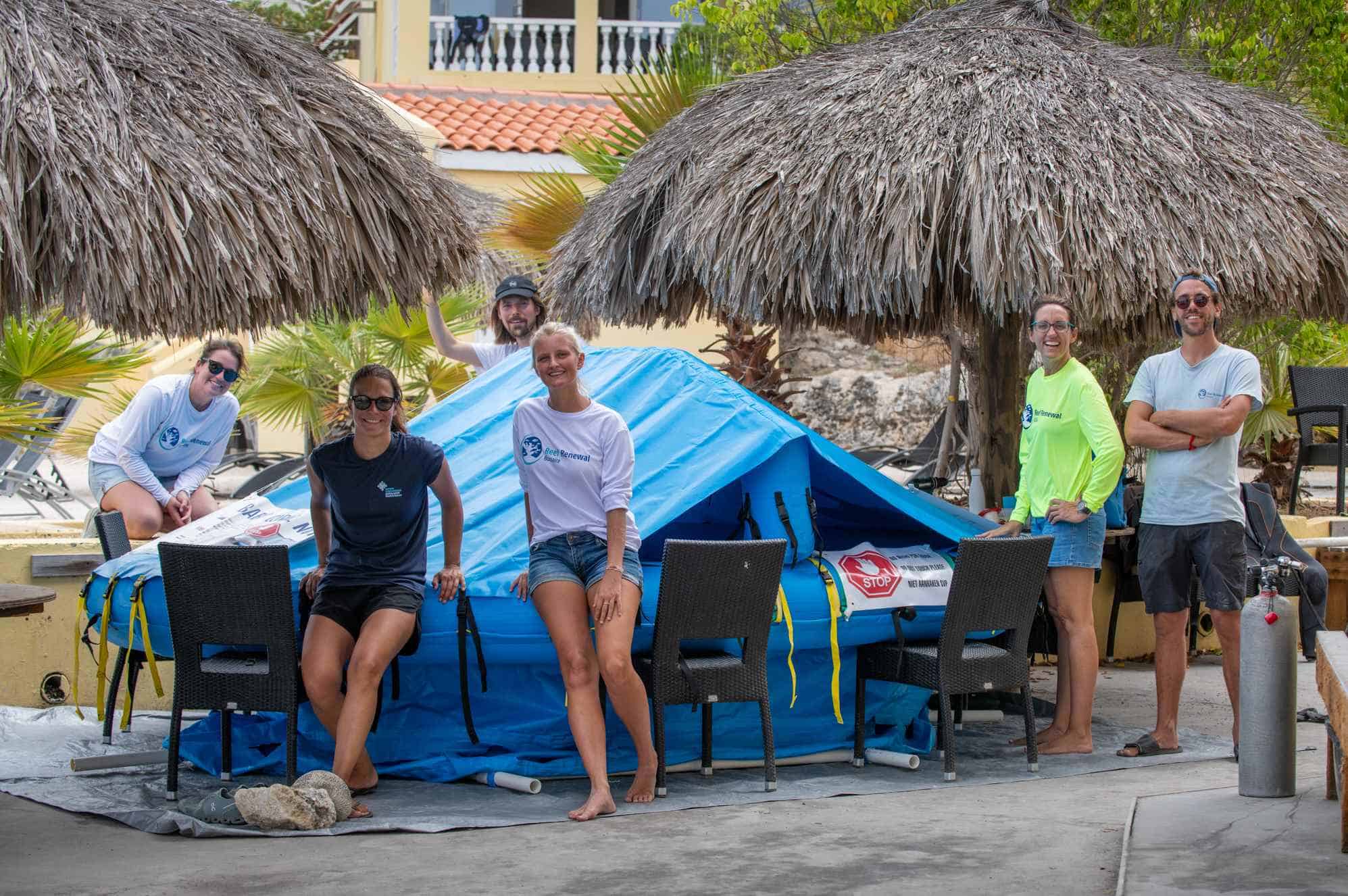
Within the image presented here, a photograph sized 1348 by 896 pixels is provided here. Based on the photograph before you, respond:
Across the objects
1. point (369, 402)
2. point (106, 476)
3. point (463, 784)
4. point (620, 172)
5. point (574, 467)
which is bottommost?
point (463, 784)

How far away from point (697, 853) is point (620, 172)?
22.9ft

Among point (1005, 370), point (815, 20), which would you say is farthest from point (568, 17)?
point (1005, 370)

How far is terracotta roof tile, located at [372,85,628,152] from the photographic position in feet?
58.4

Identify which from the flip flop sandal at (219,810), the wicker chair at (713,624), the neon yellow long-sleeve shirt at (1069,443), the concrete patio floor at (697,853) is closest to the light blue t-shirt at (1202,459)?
the neon yellow long-sleeve shirt at (1069,443)

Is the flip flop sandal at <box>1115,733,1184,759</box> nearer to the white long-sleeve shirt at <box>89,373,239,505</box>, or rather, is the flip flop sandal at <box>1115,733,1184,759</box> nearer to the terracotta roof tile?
the white long-sleeve shirt at <box>89,373,239,505</box>

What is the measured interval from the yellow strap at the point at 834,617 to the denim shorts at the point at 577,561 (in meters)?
0.86

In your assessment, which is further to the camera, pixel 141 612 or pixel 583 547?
pixel 141 612

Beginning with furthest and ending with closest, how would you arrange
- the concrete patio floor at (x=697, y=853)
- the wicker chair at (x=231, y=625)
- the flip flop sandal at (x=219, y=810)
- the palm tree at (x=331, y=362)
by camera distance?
A: the palm tree at (x=331, y=362) → the wicker chair at (x=231, y=625) → the flip flop sandal at (x=219, y=810) → the concrete patio floor at (x=697, y=853)

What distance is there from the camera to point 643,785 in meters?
5.84

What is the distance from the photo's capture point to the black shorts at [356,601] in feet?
19.2

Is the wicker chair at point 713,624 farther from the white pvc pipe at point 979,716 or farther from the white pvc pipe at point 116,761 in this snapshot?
the white pvc pipe at point 116,761

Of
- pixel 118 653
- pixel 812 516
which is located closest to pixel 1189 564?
pixel 812 516

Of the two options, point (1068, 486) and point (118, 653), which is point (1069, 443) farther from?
point (118, 653)

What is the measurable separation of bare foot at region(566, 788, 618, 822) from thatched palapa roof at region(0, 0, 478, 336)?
2.07 m
